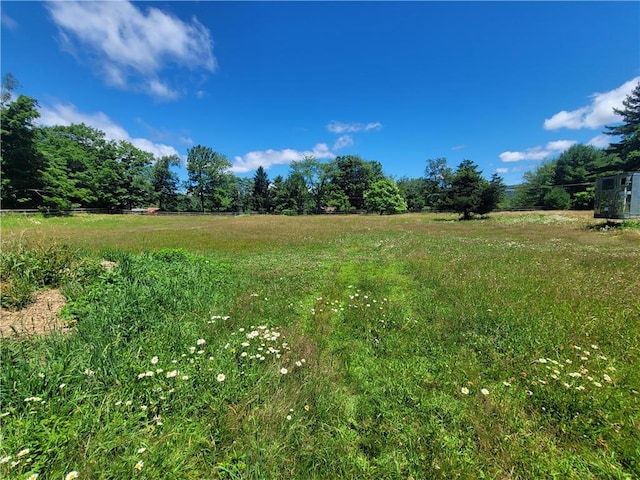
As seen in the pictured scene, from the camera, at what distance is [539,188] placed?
67000 millimetres

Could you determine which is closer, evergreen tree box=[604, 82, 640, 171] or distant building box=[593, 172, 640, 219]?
distant building box=[593, 172, 640, 219]

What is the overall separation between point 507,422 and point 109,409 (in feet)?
14.0

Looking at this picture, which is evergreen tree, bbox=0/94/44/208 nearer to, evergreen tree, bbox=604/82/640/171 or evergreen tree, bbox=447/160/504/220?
evergreen tree, bbox=447/160/504/220

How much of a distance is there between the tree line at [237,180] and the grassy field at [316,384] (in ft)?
122

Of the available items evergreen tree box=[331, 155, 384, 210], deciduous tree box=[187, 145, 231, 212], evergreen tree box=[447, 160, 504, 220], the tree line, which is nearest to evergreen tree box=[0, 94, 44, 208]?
the tree line

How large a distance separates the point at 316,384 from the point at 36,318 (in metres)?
5.16

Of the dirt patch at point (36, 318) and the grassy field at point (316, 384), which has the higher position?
the dirt patch at point (36, 318)

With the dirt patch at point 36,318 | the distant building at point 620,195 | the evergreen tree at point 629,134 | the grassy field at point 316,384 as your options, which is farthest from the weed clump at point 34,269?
the evergreen tree at point 629,134

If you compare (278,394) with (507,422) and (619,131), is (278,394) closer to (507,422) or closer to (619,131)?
(507,422)

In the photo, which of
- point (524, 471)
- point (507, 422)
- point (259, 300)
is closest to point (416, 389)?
point (507, 422)

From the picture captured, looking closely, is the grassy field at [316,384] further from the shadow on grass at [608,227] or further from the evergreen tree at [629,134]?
the evergreen tree at [629,134]

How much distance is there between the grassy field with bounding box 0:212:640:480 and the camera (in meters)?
2.49

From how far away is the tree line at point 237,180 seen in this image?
36.4 meters

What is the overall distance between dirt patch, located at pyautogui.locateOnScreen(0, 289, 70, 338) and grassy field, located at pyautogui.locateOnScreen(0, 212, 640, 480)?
261mm
